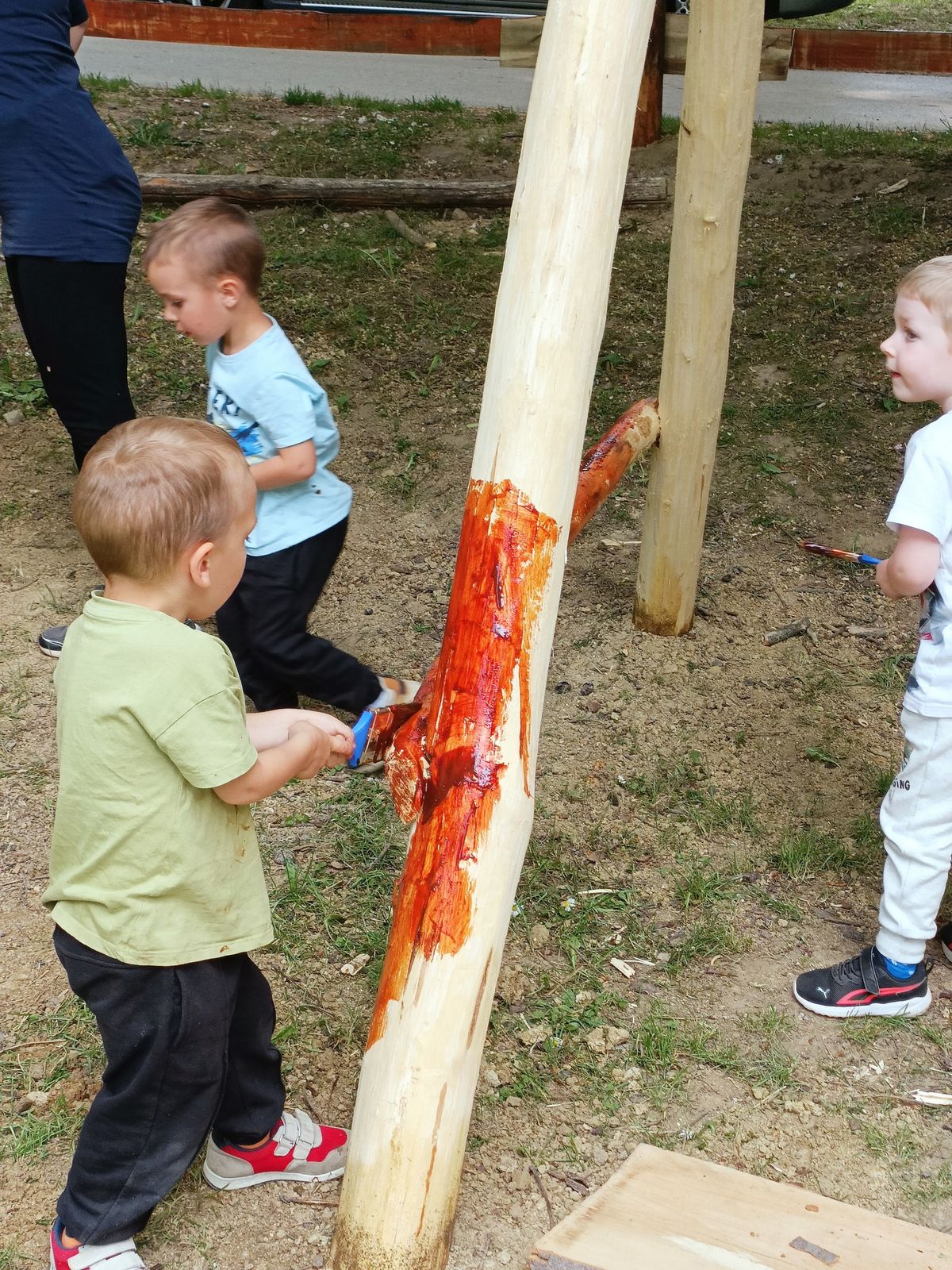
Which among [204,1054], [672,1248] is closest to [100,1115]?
[204,1054]

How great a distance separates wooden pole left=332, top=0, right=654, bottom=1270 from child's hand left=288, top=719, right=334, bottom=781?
167 mm

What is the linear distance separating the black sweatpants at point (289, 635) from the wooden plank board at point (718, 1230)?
4.53ft

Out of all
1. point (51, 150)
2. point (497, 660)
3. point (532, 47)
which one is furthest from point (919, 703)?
point (532, 47)

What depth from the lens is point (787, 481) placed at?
14.5ft

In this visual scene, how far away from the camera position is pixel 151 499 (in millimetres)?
1521

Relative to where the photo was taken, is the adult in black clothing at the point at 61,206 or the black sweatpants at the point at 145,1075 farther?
the adult in black clothing at the point at 61,206

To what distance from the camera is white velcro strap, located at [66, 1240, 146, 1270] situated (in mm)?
1764

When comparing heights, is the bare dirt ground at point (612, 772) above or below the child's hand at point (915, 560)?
below

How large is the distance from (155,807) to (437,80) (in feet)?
26.0

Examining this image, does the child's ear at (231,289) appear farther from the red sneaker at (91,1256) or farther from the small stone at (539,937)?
the red sneaker at (91,1256)

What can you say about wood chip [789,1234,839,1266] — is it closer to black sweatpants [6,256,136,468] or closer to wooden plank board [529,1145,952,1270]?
wooden plank board [529,1145,952,1270]

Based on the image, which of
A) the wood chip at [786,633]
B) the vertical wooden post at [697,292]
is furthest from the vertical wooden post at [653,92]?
the wood chip at [786,633]

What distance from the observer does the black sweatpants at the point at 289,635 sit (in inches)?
109

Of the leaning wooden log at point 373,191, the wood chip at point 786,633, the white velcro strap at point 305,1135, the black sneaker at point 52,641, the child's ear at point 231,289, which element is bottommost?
the white velcro strap at point 305,1135
